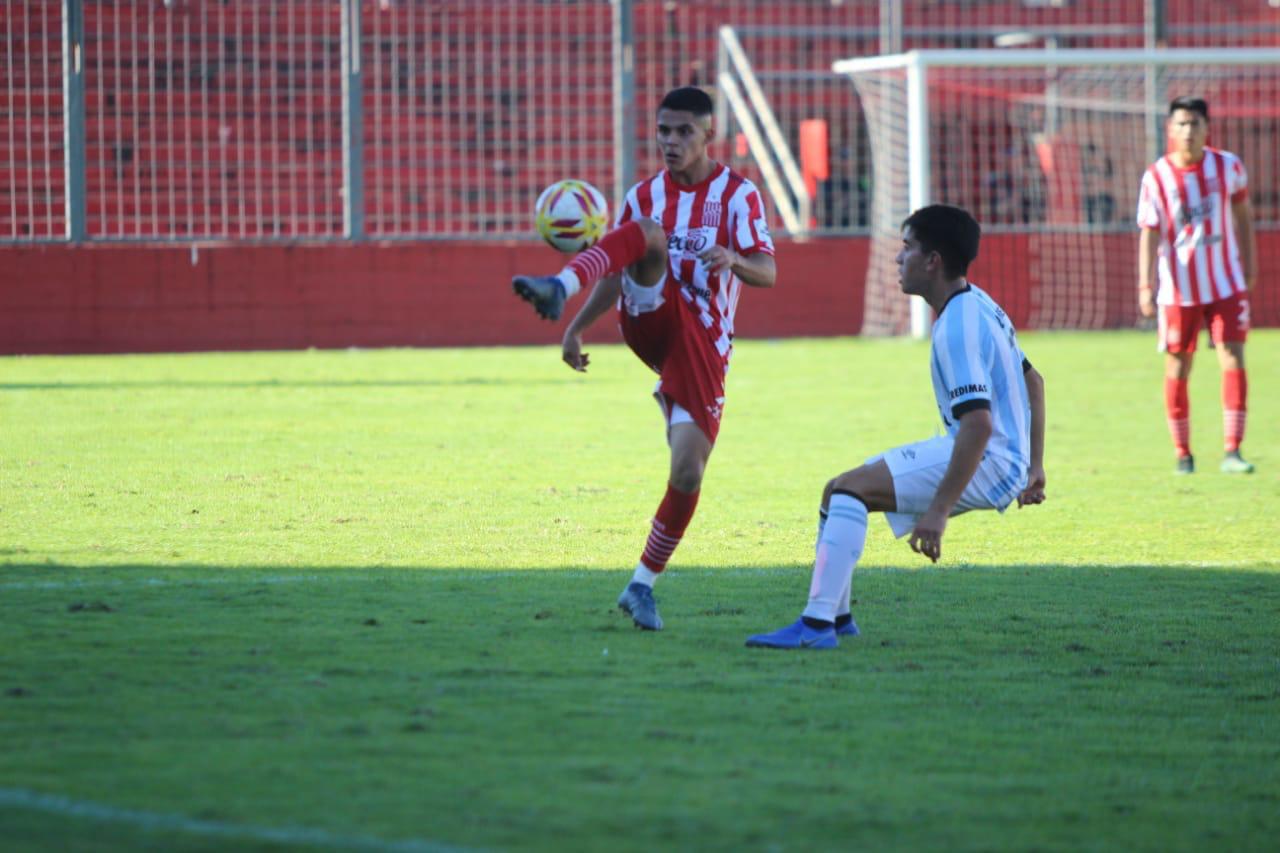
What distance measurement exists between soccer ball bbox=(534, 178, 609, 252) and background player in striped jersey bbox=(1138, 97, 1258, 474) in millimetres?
5039

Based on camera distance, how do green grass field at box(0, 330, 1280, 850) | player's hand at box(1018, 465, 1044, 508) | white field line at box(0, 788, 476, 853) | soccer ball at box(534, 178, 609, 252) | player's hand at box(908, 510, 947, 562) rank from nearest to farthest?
white field line at box(0, 788, 476, 853)
green grass field at box(0, 330, 1280, 850)
player's hand at box(908, 510, 947, 562)
player's hand at box(1018, 465, 1044, 508)
soccer ball at box(534, 178, 609, 252)

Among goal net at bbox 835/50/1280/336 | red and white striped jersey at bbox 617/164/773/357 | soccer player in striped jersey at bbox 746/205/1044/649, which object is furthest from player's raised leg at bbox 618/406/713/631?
goal net at bbox 835/50/1280/336

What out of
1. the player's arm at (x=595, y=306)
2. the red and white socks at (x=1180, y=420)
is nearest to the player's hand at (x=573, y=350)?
the player's arm at (x=595, y=306)

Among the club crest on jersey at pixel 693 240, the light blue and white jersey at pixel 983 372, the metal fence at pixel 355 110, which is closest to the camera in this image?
the light blue and white jersey at pixel 983 372

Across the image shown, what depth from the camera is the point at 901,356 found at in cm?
2031

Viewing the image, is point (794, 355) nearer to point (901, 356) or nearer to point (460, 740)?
point (901, 356)

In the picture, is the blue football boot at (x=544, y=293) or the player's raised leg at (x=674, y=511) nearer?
the blue football boot at (x=544, y=293)

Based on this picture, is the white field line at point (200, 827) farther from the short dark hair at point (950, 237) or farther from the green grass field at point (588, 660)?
the short dark hair at point (950, 237)

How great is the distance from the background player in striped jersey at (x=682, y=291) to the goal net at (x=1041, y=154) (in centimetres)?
1593

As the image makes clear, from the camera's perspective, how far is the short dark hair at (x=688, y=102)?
6.43m

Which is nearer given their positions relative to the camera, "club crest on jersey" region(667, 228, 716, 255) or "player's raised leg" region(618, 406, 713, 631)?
"player's raised leg" region(618, 406, 713, 631)

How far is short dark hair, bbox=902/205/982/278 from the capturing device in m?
5.89

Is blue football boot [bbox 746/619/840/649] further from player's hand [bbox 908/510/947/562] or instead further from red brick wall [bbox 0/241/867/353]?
red brick wall [bbox 0/241/867/353]

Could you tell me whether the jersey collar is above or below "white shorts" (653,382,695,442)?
above
